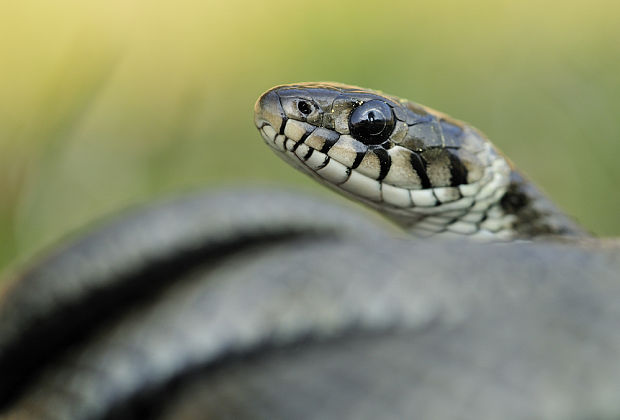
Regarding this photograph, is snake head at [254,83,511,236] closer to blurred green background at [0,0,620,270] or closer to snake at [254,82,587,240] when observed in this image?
snake at [254,82,587,240]

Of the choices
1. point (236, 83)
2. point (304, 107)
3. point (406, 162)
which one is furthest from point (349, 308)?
point (236, 83)

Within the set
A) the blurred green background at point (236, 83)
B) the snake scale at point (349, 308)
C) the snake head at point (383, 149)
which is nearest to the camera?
the snake scale at point (349, 308)

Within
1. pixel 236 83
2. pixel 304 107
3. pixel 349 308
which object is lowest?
pixel 349 308

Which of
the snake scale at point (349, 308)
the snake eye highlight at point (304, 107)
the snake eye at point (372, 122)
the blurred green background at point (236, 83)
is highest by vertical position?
the blurred green background at point (236, 83)

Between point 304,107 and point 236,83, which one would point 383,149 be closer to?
point 304,107

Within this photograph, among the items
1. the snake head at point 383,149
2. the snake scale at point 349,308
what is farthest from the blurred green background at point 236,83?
the snake head at point 383,149

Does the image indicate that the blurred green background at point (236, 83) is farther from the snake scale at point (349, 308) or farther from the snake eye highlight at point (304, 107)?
the snake eye highlight at point (304, 107)

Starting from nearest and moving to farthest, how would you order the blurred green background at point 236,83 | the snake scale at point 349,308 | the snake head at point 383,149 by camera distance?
the snake scale at point 349,308 → the snake head at point 383,149 → the blurred green background at point 236,83
